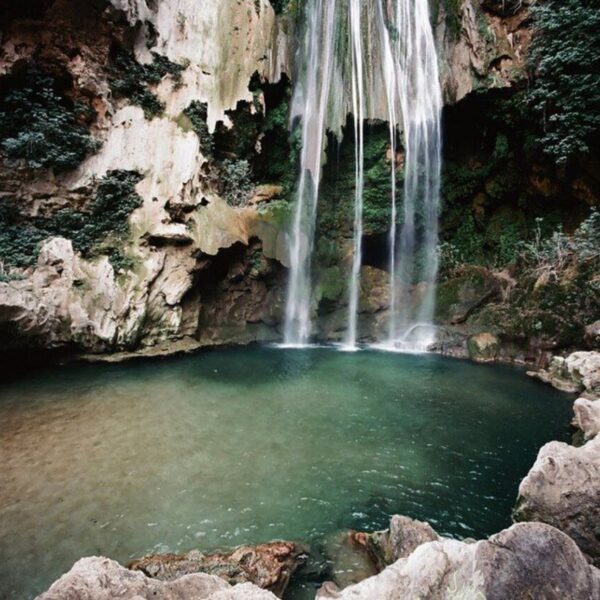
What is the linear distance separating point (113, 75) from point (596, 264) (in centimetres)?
1490

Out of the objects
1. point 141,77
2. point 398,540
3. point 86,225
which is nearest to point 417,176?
point 141,77

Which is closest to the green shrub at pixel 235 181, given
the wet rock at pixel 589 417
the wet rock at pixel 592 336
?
the wet rock at pixel 592 336

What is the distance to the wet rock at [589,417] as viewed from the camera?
5086 mm

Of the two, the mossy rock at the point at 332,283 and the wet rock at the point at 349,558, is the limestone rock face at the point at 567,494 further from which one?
the mossy rock at the point at 332,283

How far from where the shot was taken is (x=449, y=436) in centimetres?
651

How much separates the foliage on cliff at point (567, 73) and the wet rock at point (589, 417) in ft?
30.6

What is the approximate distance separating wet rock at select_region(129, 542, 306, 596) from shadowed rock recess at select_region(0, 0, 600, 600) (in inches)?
176

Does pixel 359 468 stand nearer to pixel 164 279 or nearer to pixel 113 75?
pixel 164 279

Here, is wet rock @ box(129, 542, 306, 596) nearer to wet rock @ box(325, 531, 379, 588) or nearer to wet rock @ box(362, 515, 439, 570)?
wet rock @ box(325, 531, 379, 588)

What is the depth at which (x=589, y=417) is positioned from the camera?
529 cm

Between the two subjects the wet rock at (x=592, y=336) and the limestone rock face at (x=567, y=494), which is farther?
the wet rock at (x=592, y=336)

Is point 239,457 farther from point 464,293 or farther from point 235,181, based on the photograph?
point 464,293

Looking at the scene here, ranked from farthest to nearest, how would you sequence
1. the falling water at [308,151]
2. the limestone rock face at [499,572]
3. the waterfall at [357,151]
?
1. the waterfall at [357,151]
2. the falling water at [308,151]
3. the limestone rock face at [499,572]

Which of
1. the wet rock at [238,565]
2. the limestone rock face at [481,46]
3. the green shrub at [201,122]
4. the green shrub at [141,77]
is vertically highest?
the limestone rock face at [481,46]
